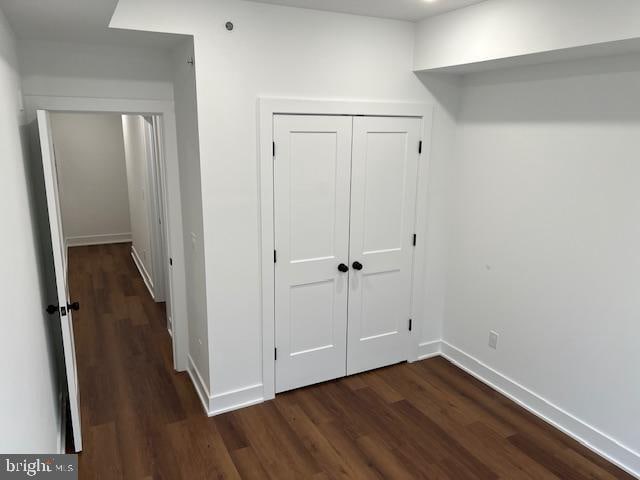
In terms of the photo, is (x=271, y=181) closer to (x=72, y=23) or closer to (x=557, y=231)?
(x=72, y=23)

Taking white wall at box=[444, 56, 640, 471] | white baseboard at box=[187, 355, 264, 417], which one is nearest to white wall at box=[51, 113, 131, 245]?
white baseboard at box=[187, 355, 264, 417]

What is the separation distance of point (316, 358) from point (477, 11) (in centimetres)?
251

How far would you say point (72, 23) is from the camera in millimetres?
2426

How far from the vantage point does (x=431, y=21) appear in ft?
10.3

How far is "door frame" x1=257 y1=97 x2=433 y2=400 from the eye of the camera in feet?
9.62

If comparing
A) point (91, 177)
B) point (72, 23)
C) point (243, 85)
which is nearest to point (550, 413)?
point (243, 85)

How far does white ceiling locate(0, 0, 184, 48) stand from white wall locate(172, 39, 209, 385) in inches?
8.0

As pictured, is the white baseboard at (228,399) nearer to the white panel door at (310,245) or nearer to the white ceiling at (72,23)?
the white panel door at (310,245)

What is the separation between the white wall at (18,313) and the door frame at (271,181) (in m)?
1.27

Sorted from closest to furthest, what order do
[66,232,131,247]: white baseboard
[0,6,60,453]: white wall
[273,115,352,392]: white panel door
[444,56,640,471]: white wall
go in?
[0,6,60,453]: white wall → [444,56,640,471]: white wall → [273,115,352,392]: white panel door → [66,232,131,247]: white baseboard

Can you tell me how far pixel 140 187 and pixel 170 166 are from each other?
276cm

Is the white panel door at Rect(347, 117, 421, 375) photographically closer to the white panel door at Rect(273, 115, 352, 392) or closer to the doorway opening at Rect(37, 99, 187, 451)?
the white panel door at Rect(273, 115, 352, 392)

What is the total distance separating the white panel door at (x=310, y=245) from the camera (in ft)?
10.0

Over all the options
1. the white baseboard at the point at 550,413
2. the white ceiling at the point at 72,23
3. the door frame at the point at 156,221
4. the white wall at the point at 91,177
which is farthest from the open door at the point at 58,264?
the white wall at the point at 91,177
